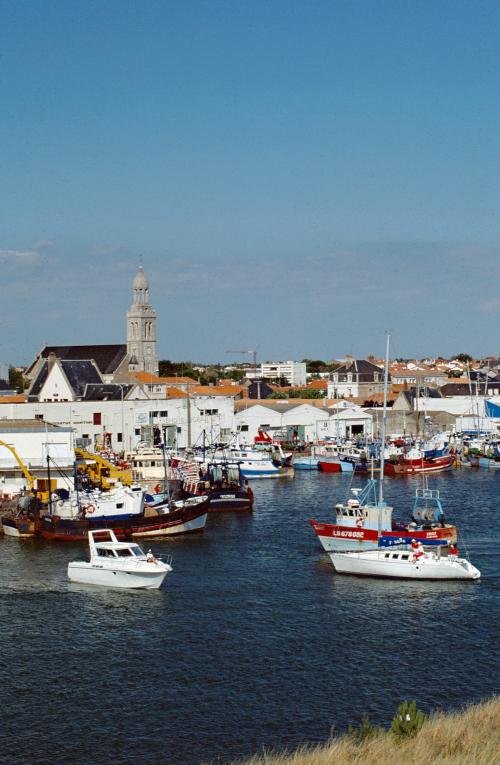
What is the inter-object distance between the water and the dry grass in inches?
120

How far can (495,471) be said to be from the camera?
82.8m

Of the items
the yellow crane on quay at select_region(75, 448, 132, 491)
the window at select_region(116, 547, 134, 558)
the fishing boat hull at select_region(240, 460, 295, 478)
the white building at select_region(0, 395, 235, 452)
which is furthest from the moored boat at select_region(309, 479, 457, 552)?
the white building at select_region(0, 395, 235, 452)

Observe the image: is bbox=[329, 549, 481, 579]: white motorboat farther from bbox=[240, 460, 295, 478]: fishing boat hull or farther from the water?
bbox=[240, 460, 295, 478]: fishing boat hull

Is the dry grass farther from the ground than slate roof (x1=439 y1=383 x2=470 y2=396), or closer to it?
closer to it

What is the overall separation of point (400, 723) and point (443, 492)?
47059mm

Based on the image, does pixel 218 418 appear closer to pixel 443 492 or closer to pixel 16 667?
pixel 443 492

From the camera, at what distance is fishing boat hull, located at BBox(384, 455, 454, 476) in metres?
79.7

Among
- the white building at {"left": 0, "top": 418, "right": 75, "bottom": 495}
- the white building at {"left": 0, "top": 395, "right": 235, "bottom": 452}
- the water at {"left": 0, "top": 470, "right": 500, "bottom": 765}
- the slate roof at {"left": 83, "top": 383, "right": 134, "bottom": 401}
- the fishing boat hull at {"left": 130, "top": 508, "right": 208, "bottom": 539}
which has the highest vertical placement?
the slate roof at {"left": 83, "top": 383, "right": 134, "bottom": 401}

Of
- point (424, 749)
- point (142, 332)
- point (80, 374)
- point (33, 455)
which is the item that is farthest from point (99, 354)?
point (424, 749)

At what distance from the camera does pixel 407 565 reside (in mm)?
38750

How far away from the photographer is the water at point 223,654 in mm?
24516

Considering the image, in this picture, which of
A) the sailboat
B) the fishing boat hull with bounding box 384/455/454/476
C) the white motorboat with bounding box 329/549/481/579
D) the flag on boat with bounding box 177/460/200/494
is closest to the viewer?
the white motorboat with bounding box 329/549/481/579

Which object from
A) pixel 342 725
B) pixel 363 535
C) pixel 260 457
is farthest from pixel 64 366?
pixel 342 725

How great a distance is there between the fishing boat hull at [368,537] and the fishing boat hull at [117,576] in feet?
24.5
